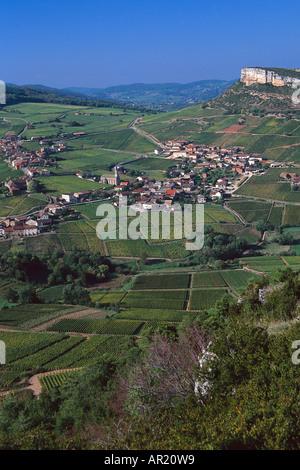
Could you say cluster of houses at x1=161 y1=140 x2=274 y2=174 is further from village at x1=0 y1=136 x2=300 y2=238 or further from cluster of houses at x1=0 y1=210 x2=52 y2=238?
cluster of houses at x1=0 y1=210 x2=52 y2=238

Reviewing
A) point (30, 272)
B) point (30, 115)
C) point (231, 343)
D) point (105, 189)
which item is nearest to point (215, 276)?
point (30, 272)

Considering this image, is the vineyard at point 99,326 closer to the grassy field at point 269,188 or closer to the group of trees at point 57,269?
the group of trees at point 57,269

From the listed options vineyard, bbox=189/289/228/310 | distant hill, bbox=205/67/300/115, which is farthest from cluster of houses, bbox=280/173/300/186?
vineyard, bbox=189/289/228/310

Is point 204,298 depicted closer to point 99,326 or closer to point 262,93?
point 99,326

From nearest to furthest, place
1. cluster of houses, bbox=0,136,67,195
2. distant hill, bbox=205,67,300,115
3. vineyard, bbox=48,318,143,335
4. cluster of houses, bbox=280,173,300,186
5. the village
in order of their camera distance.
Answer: vineyard, bbox=48,318,143,335, the village, cluster of houses, bbox=280,173,300,186, cluster of houses, bbox=0,136,67,195, distant hill, bbox=205,67,300,115

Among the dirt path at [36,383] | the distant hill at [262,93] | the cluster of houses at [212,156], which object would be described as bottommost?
the dirt path at [36,383]

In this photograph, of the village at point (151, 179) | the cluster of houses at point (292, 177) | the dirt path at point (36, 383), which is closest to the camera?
the dirt path at point (36, 383)

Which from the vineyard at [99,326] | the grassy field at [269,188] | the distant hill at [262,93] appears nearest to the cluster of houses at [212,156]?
the grassy field at [269,188]
